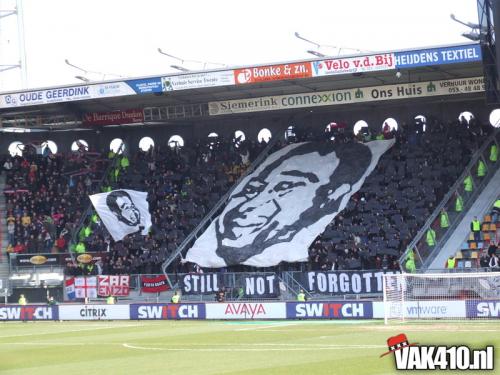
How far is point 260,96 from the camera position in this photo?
166 feet

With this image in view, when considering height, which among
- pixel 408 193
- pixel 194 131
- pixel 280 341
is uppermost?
pixel 194 131

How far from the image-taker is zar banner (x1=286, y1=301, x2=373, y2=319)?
39.3m

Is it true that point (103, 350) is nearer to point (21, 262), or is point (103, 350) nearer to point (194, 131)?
point (21, 262)

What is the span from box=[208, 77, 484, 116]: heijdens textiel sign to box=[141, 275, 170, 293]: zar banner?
26.8 feet

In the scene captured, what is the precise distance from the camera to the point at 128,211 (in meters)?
51.4

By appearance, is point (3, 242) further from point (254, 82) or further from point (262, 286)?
point (254, 82)

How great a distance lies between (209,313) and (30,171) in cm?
1735

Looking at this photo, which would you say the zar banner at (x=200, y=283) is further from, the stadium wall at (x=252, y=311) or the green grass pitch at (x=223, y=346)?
the green grass pitch at (x=223, y=346)

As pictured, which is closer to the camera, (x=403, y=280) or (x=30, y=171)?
(x=403, y=280)

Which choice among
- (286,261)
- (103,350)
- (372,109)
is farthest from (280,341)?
(372,109)

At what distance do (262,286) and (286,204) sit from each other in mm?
6031

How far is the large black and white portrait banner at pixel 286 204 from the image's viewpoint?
154ft

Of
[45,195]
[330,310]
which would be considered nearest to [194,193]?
[45,195]

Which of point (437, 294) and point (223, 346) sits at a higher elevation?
point (437, 294)
